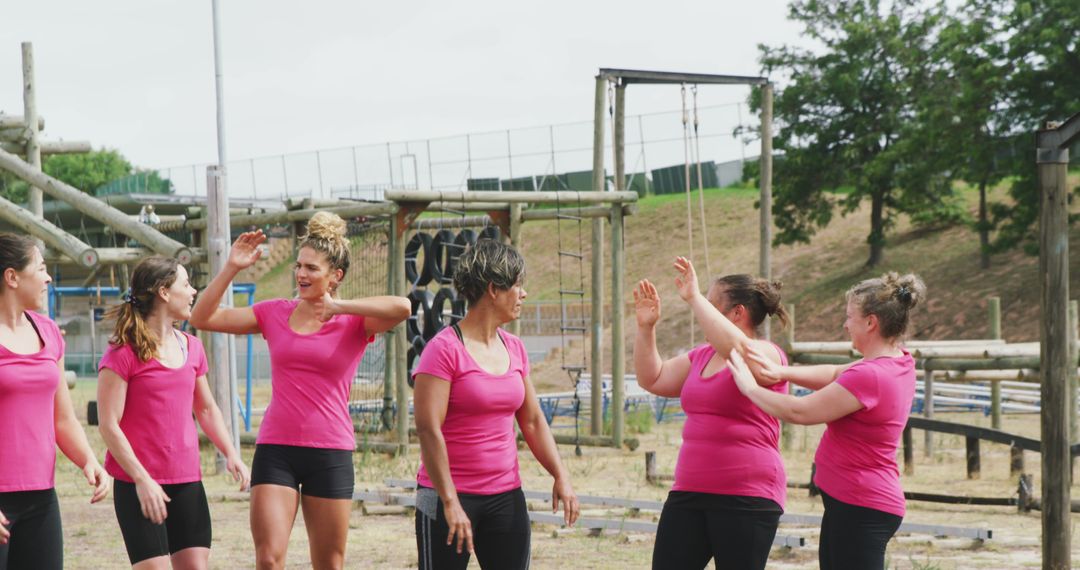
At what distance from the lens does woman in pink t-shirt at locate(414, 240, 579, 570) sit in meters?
4.18

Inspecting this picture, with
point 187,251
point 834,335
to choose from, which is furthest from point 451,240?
point 834,335

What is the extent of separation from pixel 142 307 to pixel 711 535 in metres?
2.29

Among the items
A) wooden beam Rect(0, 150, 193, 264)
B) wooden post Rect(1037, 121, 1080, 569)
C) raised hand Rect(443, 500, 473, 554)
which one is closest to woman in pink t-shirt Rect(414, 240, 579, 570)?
raised hand Rect(443, 500, 473, 554)

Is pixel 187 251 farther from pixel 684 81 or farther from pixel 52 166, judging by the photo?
pixel 52 166

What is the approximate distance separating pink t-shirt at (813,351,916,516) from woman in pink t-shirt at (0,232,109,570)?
8.30ft

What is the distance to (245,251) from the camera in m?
5.08

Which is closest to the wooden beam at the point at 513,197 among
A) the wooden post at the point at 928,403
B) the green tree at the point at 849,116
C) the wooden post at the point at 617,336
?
the wooden post at the point at 617,336

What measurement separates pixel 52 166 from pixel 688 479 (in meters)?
83.6

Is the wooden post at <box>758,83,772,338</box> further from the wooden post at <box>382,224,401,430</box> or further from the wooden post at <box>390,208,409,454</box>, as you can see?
the wooden post at <box>390,208,409,454</box>

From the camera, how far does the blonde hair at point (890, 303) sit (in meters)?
4.46

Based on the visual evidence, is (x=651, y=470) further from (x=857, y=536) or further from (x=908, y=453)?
(x=857, y=536)

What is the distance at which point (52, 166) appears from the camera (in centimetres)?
8188

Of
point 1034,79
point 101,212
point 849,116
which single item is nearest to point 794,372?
point 101,212

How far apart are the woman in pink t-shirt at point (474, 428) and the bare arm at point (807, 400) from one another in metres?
0.72
